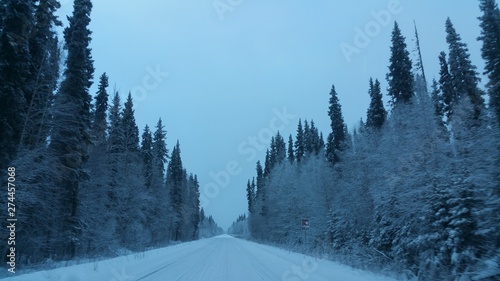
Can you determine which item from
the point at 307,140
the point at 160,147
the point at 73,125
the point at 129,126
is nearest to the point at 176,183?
the point at 160,147

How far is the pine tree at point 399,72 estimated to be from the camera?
2931 centimetres

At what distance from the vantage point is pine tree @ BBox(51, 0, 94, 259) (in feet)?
70.7

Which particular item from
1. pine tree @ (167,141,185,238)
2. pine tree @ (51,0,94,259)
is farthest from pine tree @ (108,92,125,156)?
pine tree @ (167,141,185,238)

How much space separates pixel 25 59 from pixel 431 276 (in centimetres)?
1985

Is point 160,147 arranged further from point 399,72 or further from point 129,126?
point 399,72

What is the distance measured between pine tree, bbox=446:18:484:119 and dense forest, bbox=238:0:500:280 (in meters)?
0.08

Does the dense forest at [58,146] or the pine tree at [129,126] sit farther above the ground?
the pine tree at [129,126]

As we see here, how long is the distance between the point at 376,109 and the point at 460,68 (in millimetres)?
8751

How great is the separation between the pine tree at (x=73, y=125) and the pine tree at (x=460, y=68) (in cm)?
2880

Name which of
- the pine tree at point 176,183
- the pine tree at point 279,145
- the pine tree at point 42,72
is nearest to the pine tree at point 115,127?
the pine tree at point 42,72

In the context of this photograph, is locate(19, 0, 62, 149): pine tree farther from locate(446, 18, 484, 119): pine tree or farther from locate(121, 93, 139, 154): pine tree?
locate(446, 18, 484, 119): pine tree

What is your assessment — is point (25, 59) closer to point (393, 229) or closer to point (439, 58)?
point (393, 229)

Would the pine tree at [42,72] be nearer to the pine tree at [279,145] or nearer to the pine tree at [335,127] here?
the pine tree at [335,127]

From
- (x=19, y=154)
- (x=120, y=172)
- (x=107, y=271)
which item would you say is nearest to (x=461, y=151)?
(x=107, y=271)
